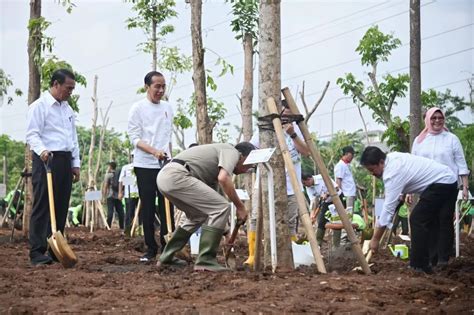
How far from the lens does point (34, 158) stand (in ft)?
28.6

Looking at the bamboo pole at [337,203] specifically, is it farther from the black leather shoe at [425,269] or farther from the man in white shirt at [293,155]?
the black leather shoe at [425,269]

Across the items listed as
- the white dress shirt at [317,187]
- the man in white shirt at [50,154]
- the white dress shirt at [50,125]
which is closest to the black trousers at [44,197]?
the man in white shirt at [50,154]

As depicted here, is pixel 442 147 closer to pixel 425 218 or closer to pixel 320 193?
pixel 425 218

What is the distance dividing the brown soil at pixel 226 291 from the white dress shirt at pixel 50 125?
4.36 feet

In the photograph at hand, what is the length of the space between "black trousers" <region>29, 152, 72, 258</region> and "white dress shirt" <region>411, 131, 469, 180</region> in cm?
407

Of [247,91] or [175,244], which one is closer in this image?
[175,244]

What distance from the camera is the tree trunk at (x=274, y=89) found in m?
7.71

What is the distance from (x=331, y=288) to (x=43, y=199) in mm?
Result: 3660

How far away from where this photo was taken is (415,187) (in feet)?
26.4

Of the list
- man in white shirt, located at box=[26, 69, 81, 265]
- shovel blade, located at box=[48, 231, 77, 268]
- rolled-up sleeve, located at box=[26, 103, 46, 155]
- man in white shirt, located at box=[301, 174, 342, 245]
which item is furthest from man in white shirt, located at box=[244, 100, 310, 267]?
man in white shirt, located at box=[301, 174, 342, 245]

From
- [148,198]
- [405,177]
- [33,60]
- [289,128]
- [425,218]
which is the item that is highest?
[33,60]

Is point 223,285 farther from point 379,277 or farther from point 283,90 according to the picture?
point 283,90

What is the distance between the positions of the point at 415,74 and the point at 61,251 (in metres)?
6.52

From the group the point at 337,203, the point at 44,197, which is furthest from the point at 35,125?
the point at 337,203
